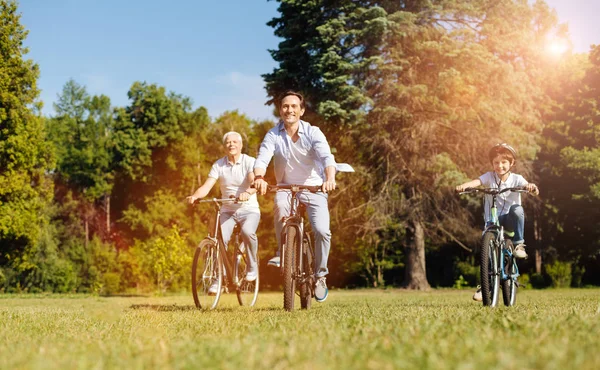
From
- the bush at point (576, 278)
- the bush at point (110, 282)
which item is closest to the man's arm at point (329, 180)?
the bush at point (576, 278)

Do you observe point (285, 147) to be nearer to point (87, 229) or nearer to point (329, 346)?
point (329, 346)

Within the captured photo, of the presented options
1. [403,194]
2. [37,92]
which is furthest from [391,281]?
[37,92]

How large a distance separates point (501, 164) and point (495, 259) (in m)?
1.32

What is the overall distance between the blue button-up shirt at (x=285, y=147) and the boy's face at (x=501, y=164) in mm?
2258

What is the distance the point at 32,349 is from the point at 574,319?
11.9ft

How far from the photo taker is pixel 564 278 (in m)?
28.3

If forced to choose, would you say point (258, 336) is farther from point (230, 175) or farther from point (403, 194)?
point (403, 194)

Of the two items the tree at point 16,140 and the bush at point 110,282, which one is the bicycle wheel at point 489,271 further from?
the bush at point 110,282

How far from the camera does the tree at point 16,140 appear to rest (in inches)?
1010

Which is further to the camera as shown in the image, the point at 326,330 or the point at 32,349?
the point at 326,330

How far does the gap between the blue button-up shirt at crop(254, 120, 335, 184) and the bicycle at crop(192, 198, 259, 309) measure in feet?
3.86

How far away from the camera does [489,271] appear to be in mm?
7609

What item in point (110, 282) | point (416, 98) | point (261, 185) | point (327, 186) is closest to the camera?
point (327, 186)

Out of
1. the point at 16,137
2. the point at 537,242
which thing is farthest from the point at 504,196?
the point at 537,242
